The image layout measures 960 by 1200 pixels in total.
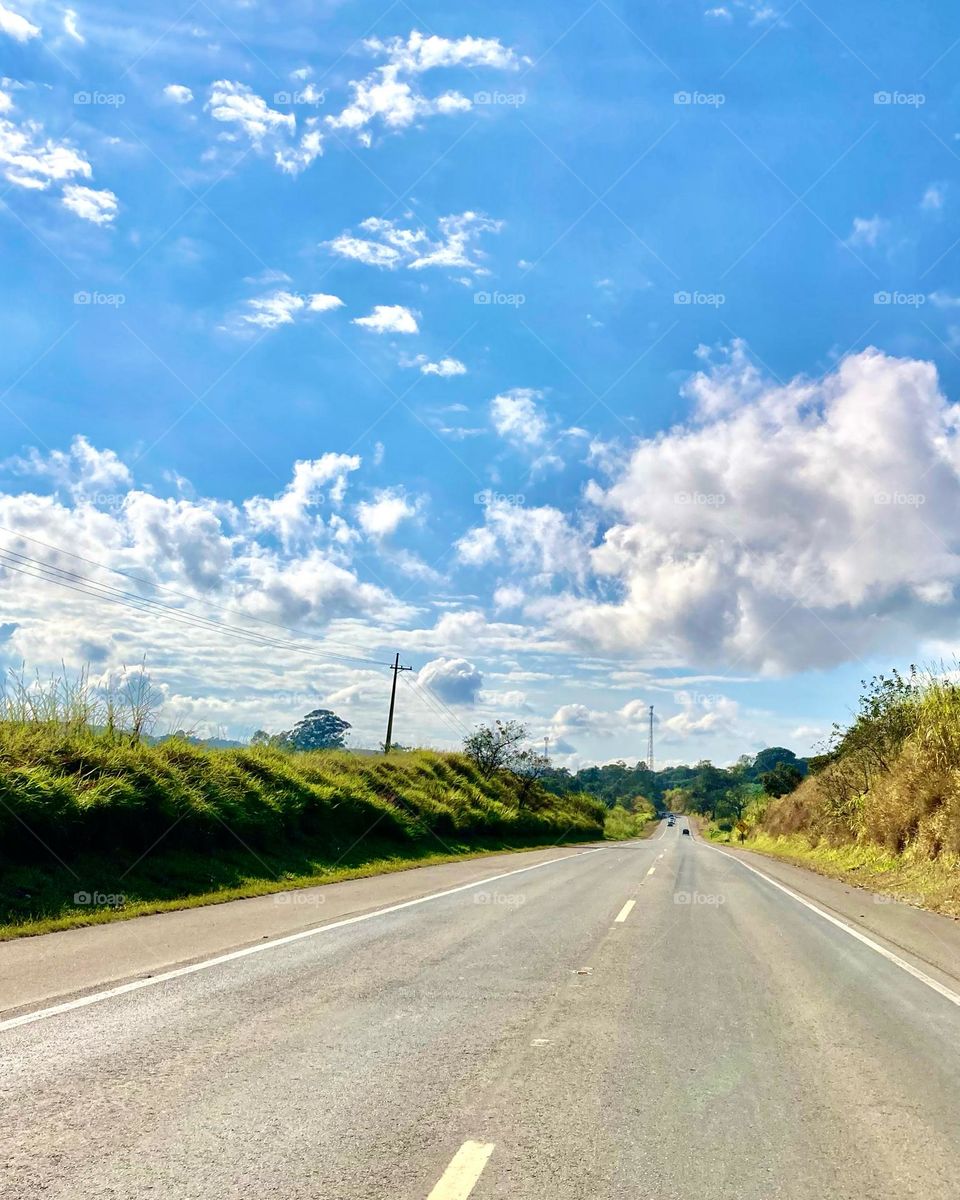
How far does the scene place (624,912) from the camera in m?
13.6

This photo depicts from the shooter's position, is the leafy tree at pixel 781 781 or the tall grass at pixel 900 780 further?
the leafy tree at pixel 781 781

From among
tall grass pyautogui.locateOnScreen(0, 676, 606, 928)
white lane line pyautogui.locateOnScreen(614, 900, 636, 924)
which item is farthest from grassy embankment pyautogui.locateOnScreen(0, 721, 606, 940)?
white lane line pyautogui.locateOnScreen(614, 900, 636, 924)

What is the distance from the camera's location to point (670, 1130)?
4.32m

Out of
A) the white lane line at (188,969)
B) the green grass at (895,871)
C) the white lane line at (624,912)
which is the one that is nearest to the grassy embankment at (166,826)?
the white lane line at (188,969)

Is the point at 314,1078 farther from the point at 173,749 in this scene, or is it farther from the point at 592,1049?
the point at 173,749

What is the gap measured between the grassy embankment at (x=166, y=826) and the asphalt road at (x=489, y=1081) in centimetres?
503

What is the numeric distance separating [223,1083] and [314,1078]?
531mm

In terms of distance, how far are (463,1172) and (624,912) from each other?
34.6 feet

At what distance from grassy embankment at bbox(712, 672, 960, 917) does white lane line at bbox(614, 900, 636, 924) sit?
551 cm

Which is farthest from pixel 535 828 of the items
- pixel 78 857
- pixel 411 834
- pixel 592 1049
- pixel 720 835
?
pixel 720 835

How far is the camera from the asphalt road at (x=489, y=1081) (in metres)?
3.74

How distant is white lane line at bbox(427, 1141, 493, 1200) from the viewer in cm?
352

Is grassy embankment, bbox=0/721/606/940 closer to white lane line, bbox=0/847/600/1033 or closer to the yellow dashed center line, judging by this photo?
A: white lane line, bbox=0/847/600/1033

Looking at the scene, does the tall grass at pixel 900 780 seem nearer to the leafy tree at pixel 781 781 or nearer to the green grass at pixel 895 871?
the green grass at pixel 895 871
